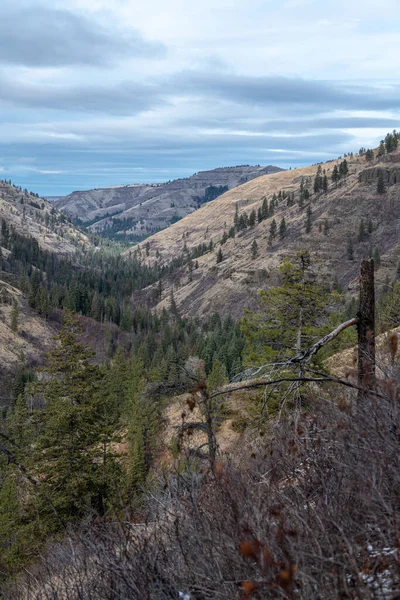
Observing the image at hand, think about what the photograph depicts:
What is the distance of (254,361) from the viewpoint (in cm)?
1831

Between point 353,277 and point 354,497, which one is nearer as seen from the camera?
point 354,497

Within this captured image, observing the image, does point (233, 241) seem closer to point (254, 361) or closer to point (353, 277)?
point (353, 277)

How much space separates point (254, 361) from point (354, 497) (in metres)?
14.4

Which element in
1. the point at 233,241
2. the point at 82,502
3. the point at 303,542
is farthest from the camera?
the point at 233,241

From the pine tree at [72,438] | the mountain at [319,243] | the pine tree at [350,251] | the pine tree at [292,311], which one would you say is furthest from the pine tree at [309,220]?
the pine tree at [72,438]

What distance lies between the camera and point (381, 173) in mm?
149500

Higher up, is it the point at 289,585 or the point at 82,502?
the point at 289,585

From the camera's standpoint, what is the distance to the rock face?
150 meters

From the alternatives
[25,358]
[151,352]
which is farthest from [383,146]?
[25,358]

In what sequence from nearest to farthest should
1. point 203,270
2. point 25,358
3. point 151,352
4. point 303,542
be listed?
point 303,542
point 25,358
point 151,352
point 203,270

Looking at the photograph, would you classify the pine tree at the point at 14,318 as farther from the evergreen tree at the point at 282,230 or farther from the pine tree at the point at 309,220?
the pine tree at the point at 309,220

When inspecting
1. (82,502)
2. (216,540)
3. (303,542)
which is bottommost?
(82,502)

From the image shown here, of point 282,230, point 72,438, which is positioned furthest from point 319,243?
point 72,438

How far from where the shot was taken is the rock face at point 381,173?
150 metres
